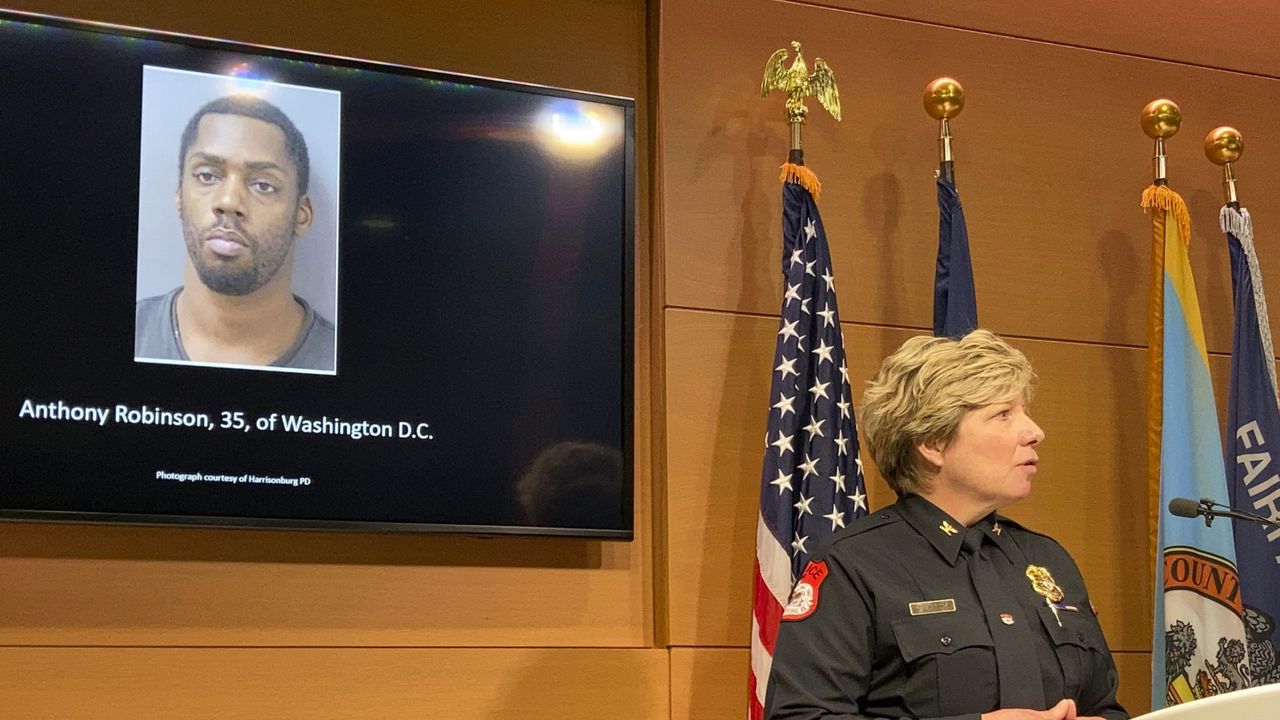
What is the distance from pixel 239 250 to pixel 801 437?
1355 mm

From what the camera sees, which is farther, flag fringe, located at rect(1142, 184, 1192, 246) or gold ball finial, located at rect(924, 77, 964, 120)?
flag fringe, located at rect(1142, 184, 1192, 246)

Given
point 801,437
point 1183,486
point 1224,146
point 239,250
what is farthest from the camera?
point 1224,146

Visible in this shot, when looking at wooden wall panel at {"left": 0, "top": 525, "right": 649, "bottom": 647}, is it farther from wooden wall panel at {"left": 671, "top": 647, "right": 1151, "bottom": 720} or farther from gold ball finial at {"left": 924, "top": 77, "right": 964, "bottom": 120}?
gold ball finial at {"left": 924, "top": 77, "right": 964, "bottom": 120}

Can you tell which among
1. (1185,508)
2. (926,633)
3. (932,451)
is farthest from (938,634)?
(1185,508)

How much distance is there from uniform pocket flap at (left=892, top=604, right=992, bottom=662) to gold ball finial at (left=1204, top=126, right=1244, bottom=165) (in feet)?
6.63

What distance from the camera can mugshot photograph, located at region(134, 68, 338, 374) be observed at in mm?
3039

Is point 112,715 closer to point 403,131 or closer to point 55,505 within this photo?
point 55,505

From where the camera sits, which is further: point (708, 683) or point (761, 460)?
point (761, 460)

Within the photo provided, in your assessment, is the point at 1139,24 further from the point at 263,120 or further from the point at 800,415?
the point at 263,120

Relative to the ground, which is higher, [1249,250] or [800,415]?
[1249,250]

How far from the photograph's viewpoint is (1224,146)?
3881 millimetres

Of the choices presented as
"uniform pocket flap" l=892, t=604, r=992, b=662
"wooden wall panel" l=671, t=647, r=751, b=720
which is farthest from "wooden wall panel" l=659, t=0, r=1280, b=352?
"uniform pocket flap" l=892, t=604, r=992, b=662

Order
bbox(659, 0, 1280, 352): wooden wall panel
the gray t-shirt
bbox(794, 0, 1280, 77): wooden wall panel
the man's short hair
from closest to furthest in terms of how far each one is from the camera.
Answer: the gray t-shirt
the man's short hair
bbox(659, 0, 1280, 352): wooden wall panel
bbox(794, 0, 1280, 77): wooden wall panel

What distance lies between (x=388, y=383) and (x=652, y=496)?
0.72 metres
